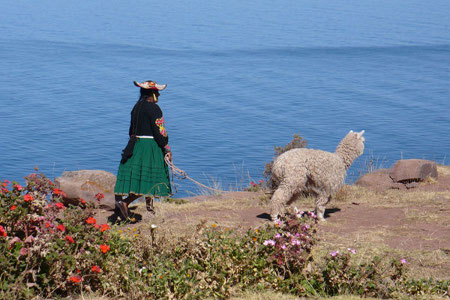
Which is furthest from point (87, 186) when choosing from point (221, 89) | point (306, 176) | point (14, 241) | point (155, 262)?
point (221, 89)

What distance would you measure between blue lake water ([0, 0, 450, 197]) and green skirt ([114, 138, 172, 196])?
1.04 metres

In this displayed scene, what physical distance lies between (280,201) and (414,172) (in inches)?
205

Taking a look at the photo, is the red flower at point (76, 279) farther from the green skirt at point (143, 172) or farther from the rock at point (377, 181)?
the rock at point (377, 181)

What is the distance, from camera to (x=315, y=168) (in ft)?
33.0

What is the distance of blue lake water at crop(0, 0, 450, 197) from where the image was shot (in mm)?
26438

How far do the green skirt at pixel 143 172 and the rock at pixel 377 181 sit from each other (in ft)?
17.8

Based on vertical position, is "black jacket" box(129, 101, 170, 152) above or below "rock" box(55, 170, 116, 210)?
above

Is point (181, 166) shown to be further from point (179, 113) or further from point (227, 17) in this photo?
point (227, 17)

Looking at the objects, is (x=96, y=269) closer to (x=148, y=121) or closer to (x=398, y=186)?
(x=148, y=121)

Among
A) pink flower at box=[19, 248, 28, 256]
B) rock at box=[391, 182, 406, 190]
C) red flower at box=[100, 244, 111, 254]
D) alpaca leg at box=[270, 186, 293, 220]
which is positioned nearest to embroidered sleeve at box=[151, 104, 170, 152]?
alpaca leg at box=[270, 186, 293, 220]

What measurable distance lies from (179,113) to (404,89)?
16.1m

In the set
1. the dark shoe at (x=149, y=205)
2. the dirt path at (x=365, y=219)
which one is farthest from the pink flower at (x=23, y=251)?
the dark shoe at (x=149, y=205)

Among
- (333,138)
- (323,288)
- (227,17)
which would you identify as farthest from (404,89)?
(227,17)

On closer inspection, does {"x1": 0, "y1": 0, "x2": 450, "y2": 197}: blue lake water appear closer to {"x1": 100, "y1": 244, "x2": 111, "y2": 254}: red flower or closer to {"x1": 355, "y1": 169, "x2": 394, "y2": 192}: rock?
{"x1": 355, "y1": 169, "x2": 394, "y2": 192}: rock
